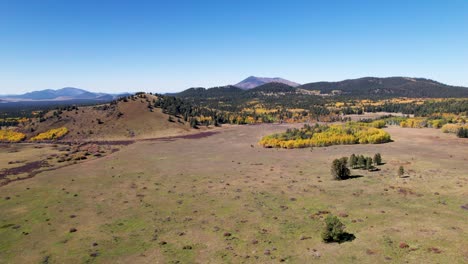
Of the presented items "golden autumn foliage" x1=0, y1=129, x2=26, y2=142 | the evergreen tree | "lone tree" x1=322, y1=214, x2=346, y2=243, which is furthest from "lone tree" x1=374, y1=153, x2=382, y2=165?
"golden autumn foliage" x1=0, y1=129, x2=26, y2=142

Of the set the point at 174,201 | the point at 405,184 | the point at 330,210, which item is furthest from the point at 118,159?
the point at 405,184

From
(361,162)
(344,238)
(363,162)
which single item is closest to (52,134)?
(361,162)

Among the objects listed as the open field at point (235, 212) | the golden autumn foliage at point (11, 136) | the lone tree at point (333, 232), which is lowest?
the golden autumn foliage at point (11, 136)

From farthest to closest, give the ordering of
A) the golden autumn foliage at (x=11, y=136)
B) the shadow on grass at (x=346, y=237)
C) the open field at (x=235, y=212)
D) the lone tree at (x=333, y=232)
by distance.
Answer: the golden autumn foliage at (x=11, y=136) < the shadow on grass at (x=346, y=237) < the lone tree at (x=333, y=232) < the open field at (x=235, y=212)

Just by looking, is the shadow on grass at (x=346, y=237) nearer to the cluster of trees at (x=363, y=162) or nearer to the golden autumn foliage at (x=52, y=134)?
the cluster of trees at (x=363, y=162)

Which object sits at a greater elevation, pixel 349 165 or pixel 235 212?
pixel 349 165

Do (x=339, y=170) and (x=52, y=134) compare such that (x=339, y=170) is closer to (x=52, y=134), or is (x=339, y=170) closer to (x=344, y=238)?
(x=344, y=238)

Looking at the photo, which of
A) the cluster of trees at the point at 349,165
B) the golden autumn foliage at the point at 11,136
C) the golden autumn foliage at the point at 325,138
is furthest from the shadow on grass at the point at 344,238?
the golden autumn foliage at the point at 11,136
